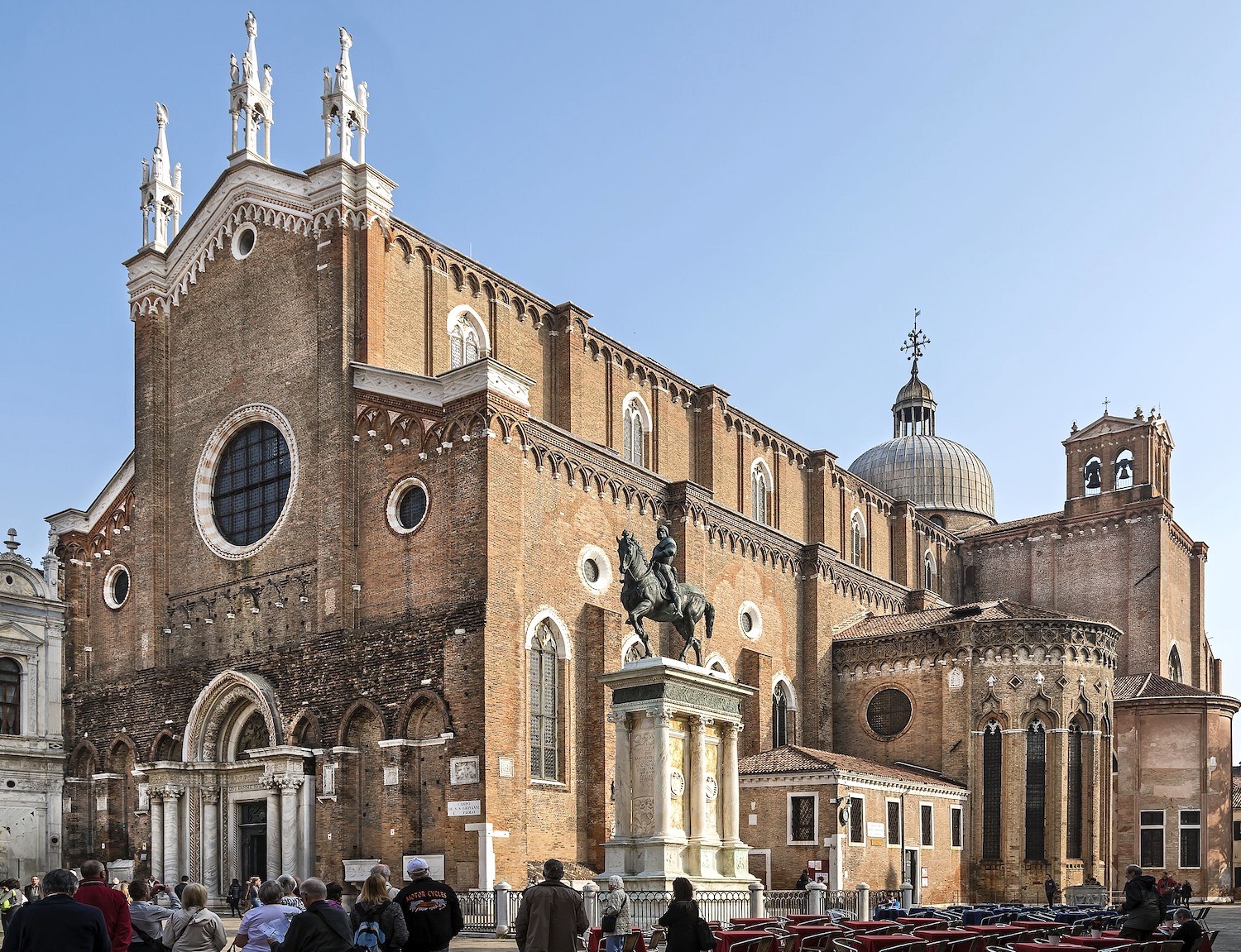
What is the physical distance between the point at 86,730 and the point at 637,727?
18053mm

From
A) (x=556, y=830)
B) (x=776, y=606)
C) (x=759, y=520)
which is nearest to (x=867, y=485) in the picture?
(x=759, y=520)

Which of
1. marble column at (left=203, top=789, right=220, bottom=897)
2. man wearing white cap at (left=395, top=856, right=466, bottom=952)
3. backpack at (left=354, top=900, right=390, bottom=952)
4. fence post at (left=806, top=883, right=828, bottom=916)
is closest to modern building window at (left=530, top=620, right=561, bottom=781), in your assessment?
fence post at (left=806, top=883, right=828, bottom=916)

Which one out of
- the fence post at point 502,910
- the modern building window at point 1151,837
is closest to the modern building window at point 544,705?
the fence post at point 502,910

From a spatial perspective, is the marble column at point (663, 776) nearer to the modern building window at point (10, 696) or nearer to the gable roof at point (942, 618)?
the gable roof at point (942, 618)

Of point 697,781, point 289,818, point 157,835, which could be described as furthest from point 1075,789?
point 157,835

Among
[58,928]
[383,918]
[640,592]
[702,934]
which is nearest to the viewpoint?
[58,928]

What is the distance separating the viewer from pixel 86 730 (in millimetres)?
32656

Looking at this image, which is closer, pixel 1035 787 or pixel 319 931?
pixel 319 931

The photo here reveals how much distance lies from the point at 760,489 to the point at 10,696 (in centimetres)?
2101

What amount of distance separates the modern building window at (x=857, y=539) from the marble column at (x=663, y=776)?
25126mm

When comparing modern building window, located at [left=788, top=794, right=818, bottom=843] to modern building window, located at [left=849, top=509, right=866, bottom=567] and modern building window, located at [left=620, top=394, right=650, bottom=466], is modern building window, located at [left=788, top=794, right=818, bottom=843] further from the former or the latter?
modern building window, located at [left=849, top=509, right=866, bottom=567]

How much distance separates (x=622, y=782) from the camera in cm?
2034

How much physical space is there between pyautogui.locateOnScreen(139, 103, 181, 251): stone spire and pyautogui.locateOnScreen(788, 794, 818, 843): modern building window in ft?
66.6

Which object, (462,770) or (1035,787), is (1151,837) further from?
(462,770)
